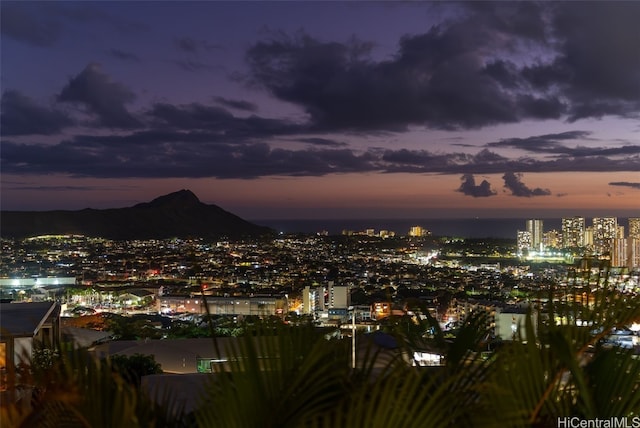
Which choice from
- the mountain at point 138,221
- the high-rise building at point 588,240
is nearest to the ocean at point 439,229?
the mountain at point 138,221

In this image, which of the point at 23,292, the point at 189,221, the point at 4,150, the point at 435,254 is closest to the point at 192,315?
the point at 23,292

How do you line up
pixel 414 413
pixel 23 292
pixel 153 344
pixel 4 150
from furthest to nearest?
pixel 4 150
pixel 23 292
pixel 153 344
pixel 414 413

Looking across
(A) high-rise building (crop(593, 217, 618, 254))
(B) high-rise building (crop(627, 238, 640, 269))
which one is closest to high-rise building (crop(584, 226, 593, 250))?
(A) high-rise building (crop(593, 217, 618, 254))

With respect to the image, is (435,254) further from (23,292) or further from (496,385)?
(496,385)

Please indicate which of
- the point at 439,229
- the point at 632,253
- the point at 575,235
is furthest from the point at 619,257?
the point at 439,229

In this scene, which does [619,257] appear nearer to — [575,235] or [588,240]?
[588,240]

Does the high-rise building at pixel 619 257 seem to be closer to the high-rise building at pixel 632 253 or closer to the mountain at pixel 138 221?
the high-rise building at pixel 632 253

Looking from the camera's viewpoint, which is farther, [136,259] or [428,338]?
[136,259]
